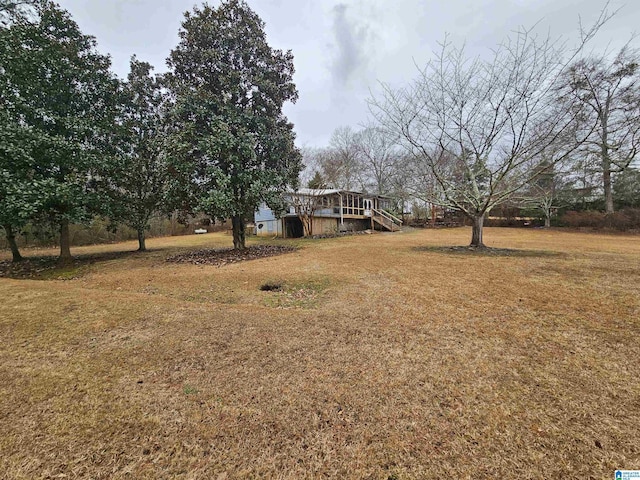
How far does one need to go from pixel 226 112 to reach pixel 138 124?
485 centimetres

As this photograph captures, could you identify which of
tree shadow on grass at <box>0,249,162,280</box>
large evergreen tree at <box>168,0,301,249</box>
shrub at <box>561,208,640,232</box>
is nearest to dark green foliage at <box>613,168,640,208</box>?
shrub at <box>561,208,640,232</box>

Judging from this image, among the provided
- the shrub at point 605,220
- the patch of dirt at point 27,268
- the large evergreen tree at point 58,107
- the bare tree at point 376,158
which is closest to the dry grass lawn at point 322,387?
the patch of dirt at point 27,268

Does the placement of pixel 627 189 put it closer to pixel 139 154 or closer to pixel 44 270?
pixel 139 154

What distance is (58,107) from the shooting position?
9.33 m

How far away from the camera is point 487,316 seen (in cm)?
394

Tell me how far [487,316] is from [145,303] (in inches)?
215

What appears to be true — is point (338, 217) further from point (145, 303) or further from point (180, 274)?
point (145, 303)

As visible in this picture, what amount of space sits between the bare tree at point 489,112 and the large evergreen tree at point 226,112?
4726 mm

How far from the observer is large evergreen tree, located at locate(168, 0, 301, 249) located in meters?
9.79

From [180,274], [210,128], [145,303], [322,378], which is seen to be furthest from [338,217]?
[322,378]

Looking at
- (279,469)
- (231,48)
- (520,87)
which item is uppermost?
(231,48)

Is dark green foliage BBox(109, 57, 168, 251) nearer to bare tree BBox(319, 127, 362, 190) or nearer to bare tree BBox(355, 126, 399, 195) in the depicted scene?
bare tree BBox(319, 127, 362, 190)

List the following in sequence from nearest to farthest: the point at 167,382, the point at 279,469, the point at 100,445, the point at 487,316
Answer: the point at 279,469, the point at 100,445, the point at 167,382, the point at 487,316

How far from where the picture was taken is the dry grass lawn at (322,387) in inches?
63.6
